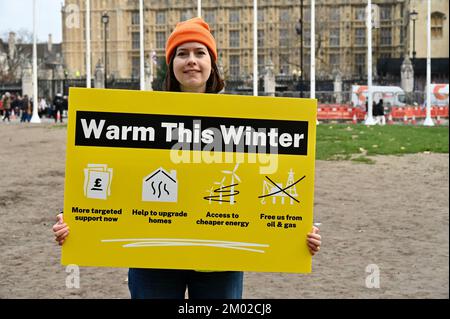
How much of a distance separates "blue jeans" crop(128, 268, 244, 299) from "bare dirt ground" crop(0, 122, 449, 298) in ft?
7.50

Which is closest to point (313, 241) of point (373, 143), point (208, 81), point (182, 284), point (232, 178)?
point (232, 178)

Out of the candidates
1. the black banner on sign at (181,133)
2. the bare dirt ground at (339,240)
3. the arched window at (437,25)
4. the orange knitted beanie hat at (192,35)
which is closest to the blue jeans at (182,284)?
the black banner on sign at (181,133)

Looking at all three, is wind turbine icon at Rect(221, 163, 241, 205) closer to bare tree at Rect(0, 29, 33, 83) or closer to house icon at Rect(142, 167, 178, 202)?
house icon at Rect(142, 167, 178, 202)

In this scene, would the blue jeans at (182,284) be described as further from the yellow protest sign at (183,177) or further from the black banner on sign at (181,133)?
the black banner on sign at (181,133)

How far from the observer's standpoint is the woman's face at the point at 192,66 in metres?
2.57

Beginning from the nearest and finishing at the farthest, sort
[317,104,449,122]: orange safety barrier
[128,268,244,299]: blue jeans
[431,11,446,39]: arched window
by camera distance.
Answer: [128,268,244,299]: blue jeans → [317,104,449,122]: orange safety barrier → [431,11,446,39]: arched window

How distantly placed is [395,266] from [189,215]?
3.48 meters

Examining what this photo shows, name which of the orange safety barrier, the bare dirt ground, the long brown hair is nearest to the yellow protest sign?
the long brown hair

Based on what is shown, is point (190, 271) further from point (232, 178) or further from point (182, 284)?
point (232, 178)

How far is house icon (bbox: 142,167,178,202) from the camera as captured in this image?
98.0 inches

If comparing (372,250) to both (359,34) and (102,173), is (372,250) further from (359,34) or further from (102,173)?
(359,34)

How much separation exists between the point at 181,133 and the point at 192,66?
0.25 metres

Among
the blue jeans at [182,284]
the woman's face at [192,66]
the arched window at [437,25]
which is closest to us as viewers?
the blue jeans at [182,284]

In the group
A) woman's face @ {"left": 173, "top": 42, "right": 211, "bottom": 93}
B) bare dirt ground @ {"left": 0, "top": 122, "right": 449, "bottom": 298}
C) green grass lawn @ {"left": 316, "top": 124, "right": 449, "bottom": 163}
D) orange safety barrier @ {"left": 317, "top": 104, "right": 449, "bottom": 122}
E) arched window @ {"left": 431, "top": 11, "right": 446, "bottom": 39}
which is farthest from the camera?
arched window @ {"left": 431, "top": 11, "right": 446, "bottom": 39}
